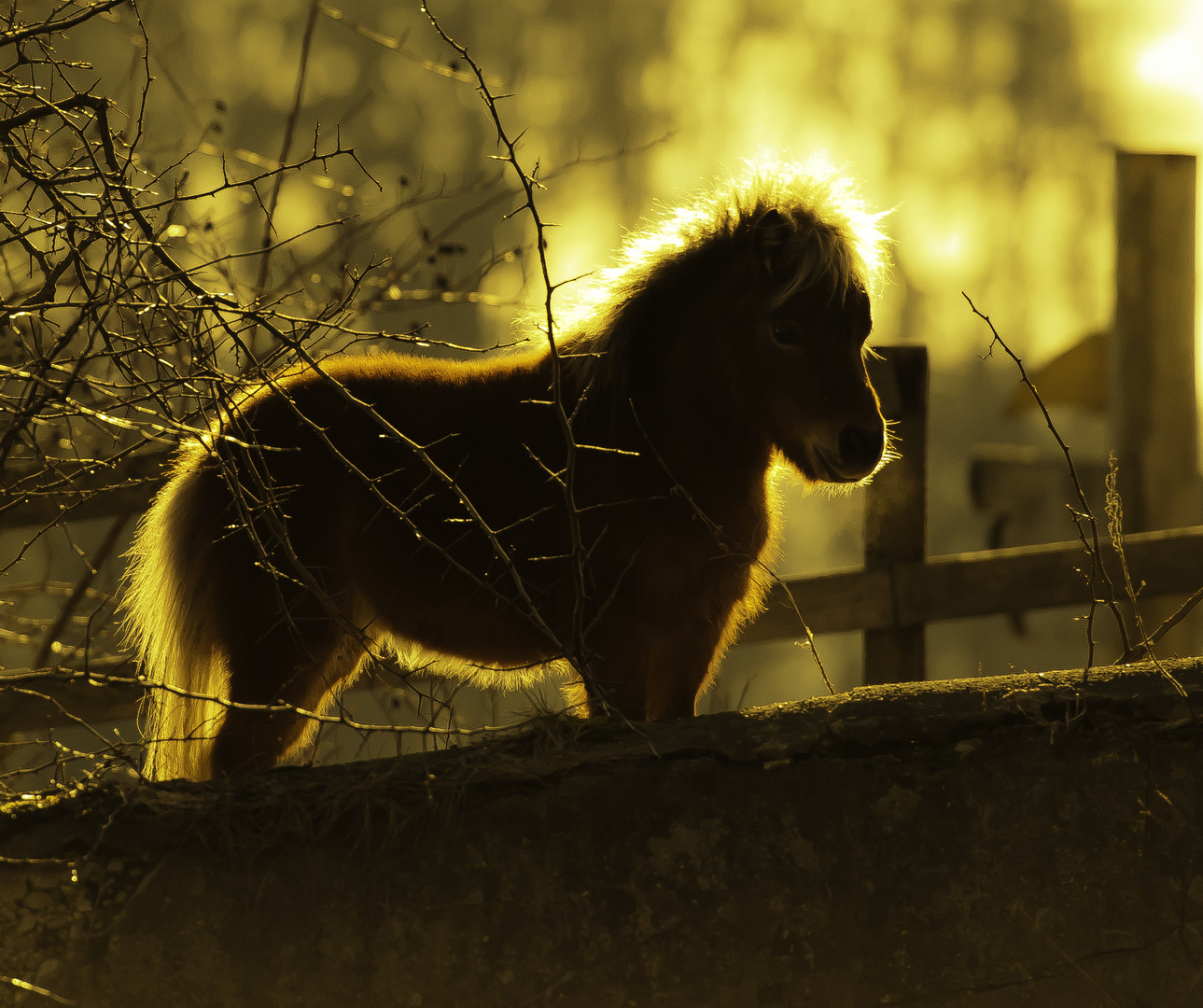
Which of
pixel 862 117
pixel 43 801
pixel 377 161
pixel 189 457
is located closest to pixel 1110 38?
pixel 862 117

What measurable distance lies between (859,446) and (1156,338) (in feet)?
8.06

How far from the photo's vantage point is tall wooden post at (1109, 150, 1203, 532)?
13.9ft

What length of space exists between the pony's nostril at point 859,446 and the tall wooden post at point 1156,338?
2.31 metres

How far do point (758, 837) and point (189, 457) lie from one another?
5.69 feet

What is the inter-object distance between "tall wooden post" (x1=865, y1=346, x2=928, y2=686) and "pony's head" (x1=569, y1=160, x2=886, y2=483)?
35.2 inches

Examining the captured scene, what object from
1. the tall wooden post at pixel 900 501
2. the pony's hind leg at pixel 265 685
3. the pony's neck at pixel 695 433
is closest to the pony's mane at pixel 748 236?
the pony's neck at pixel 695 433

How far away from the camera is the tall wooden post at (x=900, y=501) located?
3.49 metres

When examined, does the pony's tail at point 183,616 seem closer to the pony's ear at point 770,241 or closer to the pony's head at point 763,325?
the pony's head at point 763,325

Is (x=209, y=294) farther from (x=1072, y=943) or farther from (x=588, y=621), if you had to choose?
(x=1072, y=943)

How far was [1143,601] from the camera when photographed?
13.7 feet

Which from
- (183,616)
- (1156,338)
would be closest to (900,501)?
(1156,338)

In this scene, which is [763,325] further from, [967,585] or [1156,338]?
[1156,338]

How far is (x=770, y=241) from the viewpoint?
249 centimetres

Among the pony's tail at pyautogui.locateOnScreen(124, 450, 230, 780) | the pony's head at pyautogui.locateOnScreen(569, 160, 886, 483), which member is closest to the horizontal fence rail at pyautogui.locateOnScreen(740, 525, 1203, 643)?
the pony's head at pyautogui.locateOnScreen(569, 160, 886, 483)
